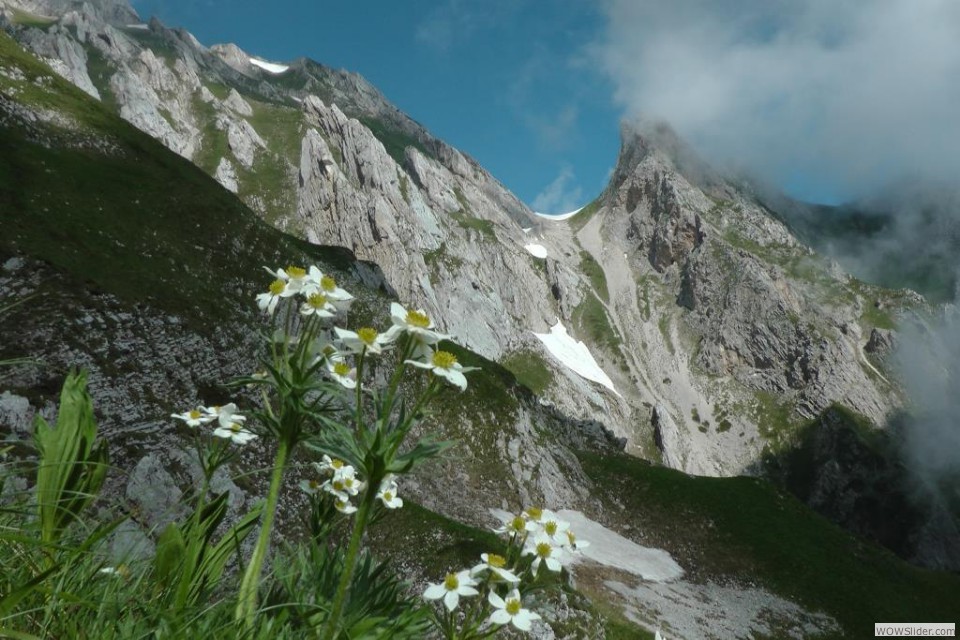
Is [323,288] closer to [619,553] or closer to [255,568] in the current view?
[255,568]

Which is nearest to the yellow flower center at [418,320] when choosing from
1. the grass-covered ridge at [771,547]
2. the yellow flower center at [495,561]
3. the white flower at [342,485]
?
the yellow flower center at [495,561]

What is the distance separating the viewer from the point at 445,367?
2.89 metres

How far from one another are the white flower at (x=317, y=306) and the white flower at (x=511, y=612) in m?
1.89

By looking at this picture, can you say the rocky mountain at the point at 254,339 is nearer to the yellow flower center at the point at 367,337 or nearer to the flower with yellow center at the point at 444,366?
the flower with yellow center at the point at 444,366

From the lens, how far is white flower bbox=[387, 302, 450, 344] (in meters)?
2.89

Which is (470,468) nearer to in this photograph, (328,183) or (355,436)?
(355,436)

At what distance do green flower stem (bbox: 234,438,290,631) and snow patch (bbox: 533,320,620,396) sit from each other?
496 feet

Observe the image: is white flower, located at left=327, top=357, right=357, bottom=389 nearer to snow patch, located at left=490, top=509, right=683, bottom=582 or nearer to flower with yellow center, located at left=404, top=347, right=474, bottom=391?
flower with yellow center, located at left=404, top=347, right=474, bottom=391

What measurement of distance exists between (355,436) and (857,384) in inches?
8055

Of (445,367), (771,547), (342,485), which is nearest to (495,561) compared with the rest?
(445,367)

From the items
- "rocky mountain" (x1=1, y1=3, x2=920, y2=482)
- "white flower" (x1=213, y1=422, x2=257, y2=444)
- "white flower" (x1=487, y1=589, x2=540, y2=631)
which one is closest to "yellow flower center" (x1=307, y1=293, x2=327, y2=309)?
"white flower" (x1=213, y1=422, x2=257, y2=444)

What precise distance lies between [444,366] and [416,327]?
27 cm

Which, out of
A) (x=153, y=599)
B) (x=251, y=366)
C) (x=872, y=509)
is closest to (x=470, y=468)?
(x=251, y=366)

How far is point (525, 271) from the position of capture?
570ft
